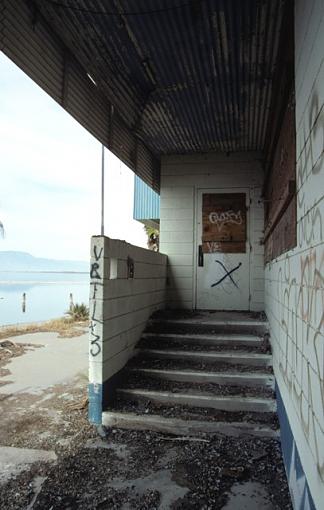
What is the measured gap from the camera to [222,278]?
6.59 metres

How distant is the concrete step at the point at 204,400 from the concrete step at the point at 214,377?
0.82 ft

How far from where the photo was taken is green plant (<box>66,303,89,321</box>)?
13524 millimetres

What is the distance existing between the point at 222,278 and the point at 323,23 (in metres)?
5.11

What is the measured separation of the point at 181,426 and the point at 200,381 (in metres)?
0.77

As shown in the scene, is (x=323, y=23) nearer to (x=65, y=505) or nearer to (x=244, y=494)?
(x=244, y=494)

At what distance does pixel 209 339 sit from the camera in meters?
5.09

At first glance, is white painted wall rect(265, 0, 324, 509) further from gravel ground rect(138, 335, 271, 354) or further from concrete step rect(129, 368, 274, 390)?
gravel ground rect(138, 335, 271, 354)

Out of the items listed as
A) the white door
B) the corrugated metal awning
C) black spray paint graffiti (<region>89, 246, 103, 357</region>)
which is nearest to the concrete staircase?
black spray paint graffiti (<region>89, 246, 103, 357</region>)

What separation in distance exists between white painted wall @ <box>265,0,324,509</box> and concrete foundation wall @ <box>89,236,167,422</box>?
6.32 ft

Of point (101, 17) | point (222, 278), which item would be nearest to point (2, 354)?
point (222, 278)

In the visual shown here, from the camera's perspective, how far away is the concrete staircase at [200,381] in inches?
146

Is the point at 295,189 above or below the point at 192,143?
below

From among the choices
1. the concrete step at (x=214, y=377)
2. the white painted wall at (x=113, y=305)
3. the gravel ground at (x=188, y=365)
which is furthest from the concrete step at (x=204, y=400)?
the gravel ground at (x=188, y=365)

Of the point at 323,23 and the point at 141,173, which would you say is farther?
the point at 141,173
